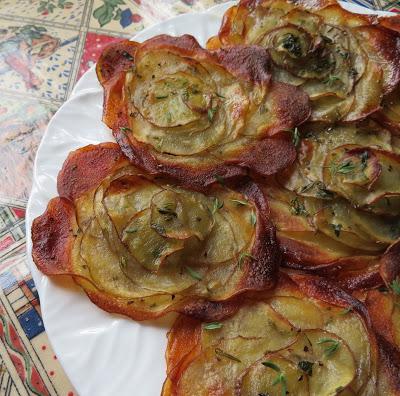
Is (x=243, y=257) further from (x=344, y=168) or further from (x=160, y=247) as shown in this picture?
(x=344, y=168)

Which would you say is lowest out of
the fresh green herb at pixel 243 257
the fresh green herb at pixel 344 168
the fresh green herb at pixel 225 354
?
the fresh green herb at pixel 225 354

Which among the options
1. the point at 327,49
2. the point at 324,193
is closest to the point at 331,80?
the point at 327,49

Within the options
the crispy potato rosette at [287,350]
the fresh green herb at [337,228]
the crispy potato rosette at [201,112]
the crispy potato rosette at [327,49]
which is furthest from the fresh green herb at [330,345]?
the crispy potato rosette at [327,49]

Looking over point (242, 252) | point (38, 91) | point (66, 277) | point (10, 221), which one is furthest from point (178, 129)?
point (38, 91)

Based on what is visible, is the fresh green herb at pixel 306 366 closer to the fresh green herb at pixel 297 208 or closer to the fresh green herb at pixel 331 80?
the fresh green herb at pixel 297 208

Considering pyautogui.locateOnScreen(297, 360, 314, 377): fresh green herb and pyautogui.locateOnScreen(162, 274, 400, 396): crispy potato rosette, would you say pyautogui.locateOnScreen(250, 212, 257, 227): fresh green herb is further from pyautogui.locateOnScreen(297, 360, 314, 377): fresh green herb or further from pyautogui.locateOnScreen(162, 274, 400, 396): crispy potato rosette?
pyautogui.locateOnScreen(297, 360, 314, 377): fresh green herb

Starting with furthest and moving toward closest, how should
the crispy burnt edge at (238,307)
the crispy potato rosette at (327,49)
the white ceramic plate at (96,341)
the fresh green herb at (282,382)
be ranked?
the crispy potato rosette at (327,49)
the white ceramic plate at (96,341)
the crispy burnt edge at (238,307)
the fresh green herb at (282,382)

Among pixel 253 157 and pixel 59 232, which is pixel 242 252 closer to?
pixel 253 157
